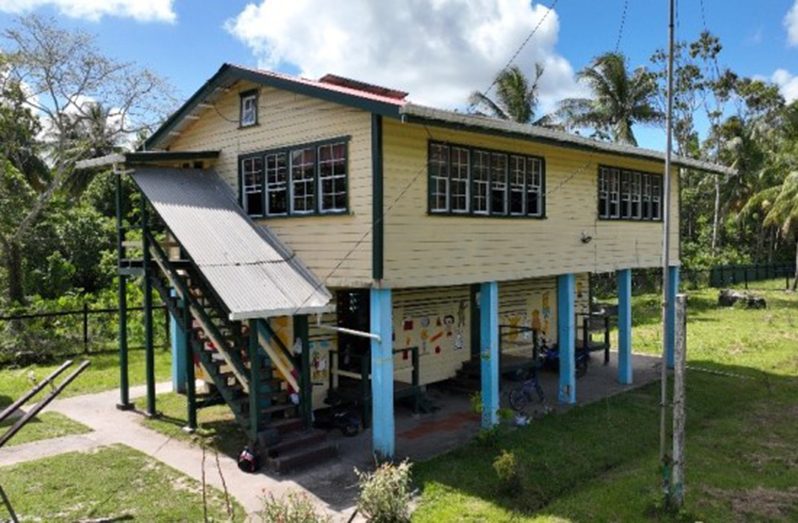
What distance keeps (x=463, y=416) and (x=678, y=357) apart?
5.79 m

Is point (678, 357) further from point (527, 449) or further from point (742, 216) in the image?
point (742, 216)

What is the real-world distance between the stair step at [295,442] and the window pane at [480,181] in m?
A: 5.00

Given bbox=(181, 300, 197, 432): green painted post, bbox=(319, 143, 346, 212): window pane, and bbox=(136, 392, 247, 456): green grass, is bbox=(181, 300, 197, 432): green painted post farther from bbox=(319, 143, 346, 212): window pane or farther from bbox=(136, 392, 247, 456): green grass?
bbox=(319, 143, 346, 212): window pane

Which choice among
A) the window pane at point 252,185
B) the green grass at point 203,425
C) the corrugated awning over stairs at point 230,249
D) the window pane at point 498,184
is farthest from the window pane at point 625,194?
the green grass at point 203,425

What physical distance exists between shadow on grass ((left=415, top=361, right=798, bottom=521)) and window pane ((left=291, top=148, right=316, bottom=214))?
4.99 m

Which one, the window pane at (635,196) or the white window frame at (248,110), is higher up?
the white window frame at (248,110)

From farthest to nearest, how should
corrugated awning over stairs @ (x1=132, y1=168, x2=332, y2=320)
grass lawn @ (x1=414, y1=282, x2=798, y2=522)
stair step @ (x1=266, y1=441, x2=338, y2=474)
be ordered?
corrugated awning over stairs @ (x1=132, y1=168, x2=332, y2=320), stair step @ (x1=266, y1=441, x2=338, y2=474), grass lawn @ (x1=414, y1=282, x2=798, y2=522)

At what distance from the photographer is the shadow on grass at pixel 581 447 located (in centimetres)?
927

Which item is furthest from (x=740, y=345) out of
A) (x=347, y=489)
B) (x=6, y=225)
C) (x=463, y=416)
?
(x=6, y=225)

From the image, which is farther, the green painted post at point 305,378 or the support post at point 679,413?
the green painted post at point 305,378

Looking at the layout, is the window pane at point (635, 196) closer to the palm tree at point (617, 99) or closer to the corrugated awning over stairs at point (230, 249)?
the corrugated awning over stairs at point (230, 249)

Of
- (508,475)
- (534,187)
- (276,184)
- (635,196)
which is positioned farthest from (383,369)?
(635,196)

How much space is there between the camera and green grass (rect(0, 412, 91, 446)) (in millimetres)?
11836

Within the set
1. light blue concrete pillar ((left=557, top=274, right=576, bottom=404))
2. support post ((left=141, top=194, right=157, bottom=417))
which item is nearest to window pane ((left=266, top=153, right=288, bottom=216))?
support post ((left=141, top=194, right=157, bottom=417))
